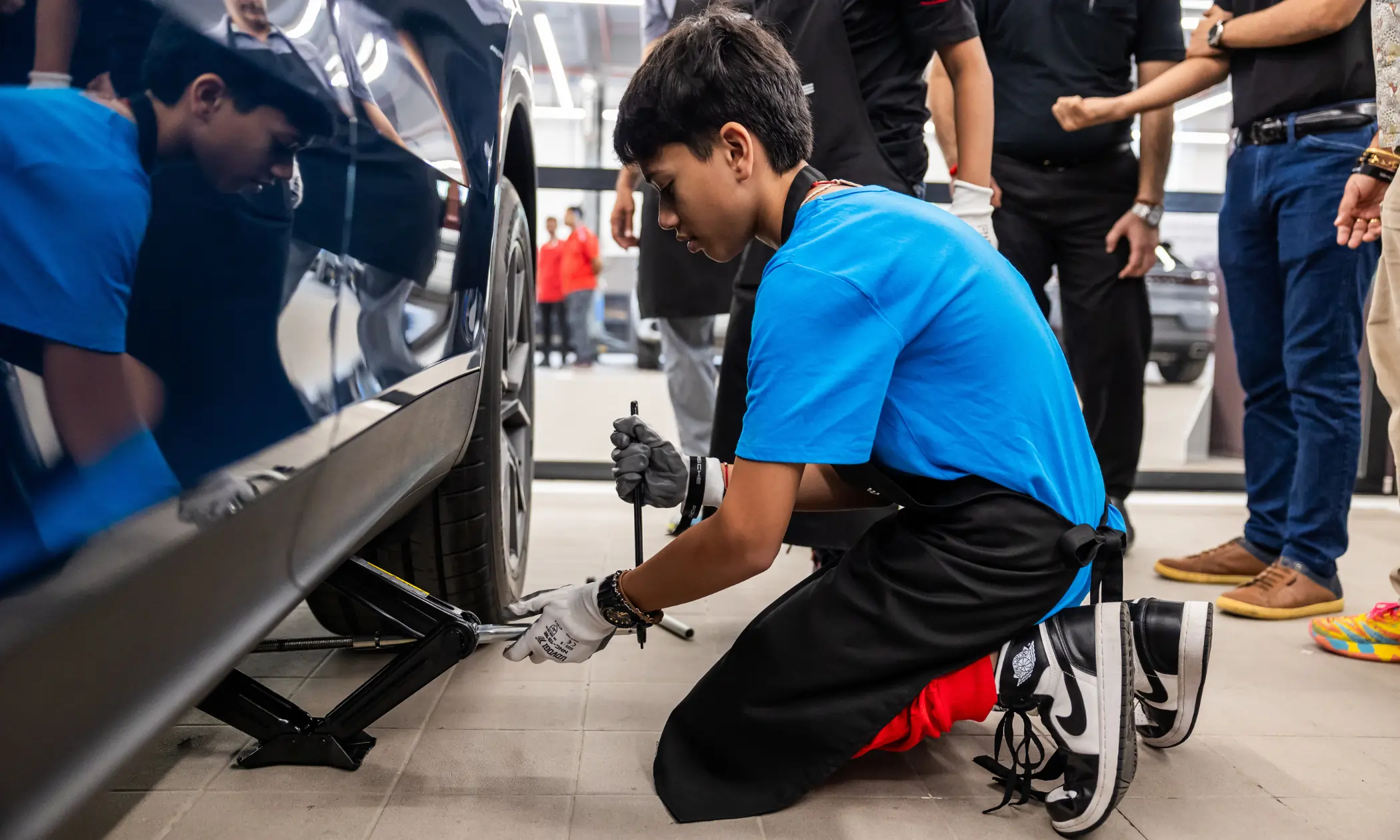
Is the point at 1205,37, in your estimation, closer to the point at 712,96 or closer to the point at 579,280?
the point at 712,96

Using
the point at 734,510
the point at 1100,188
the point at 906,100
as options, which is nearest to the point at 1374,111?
the point at 1100,188

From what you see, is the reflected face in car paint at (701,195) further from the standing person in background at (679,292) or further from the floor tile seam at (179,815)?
the standing person in background at (679,292)

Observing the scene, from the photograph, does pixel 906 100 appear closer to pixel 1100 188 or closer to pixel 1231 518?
pixel 1100 188

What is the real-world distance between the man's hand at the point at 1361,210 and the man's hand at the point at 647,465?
4.08 feet

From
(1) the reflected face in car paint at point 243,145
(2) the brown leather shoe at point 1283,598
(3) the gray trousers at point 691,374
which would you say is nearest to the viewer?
(1) the reflected face in car paint at point 243,145

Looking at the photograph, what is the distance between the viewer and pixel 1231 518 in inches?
122

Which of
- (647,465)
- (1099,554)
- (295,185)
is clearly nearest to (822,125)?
(647,465)

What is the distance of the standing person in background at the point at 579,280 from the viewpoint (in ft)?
15.8

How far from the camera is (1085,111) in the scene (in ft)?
7.30

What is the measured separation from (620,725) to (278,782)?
437 millimetres

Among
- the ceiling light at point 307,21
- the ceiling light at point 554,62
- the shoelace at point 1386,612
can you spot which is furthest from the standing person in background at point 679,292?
the ceiling light at point 554,62

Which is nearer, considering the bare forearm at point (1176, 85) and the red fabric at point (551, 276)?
the bare forearm at point (1176, 85)

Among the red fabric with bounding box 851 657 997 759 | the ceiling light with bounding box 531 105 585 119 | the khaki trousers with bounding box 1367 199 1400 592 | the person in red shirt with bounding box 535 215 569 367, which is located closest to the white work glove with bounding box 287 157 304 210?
the red fabric with bounding box 851 657 997 759

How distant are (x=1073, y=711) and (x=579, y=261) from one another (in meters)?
4.04
